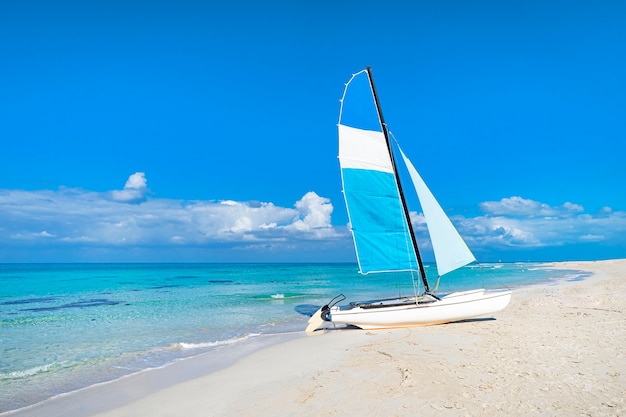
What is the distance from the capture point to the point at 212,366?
927cm

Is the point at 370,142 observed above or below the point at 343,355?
above

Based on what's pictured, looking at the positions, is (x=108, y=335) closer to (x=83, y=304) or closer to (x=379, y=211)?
(x=379, y=211)

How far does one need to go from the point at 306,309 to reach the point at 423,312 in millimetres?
8734

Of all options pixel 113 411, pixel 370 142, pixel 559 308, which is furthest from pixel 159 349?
pixel 559 308

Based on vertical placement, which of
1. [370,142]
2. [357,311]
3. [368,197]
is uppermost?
[370,142]

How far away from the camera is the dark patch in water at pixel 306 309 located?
18619 millimetres

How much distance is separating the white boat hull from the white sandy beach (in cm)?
125

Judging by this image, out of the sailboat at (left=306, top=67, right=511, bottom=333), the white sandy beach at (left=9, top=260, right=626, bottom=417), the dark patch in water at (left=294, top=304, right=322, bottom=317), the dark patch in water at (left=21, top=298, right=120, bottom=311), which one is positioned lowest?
the white sandy beach at (left=9, top=260, right=626, bottom=417)

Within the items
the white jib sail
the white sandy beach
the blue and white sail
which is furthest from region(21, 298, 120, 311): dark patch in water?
the white jib sail

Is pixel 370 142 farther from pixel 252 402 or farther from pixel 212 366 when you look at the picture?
pixel 252 402

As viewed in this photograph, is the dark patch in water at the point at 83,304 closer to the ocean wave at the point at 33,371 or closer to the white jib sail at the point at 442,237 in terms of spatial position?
the ocean wave at the point at 33,371

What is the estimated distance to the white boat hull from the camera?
1241 cm

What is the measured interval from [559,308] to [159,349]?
14.3m

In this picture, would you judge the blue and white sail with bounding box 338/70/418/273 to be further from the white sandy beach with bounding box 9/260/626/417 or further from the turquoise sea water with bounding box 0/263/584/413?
the turquoise sea water with bounding box 0/263/584/413
